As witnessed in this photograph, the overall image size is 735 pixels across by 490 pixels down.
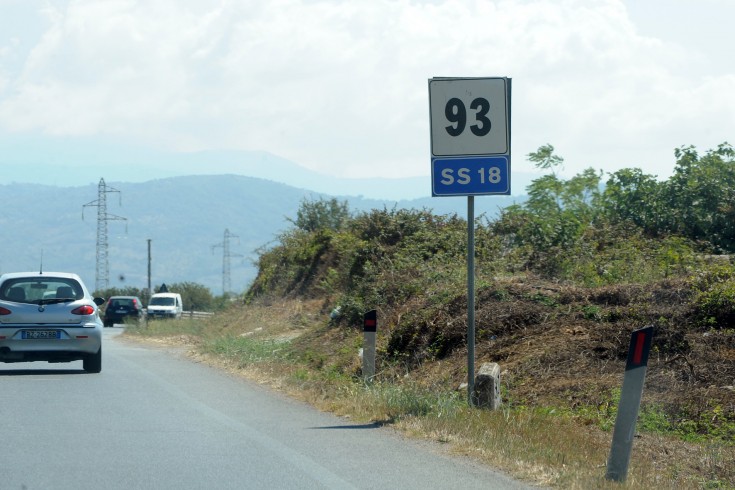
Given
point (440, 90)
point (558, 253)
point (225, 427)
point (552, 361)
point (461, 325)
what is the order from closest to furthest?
point (225, 427), point (440, 90), point (552, 361), point (461, 325), point (558, 253)

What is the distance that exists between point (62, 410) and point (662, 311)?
781cm

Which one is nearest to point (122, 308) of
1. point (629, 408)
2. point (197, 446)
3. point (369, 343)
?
point (369, 343)

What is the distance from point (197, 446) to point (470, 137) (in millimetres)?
4545

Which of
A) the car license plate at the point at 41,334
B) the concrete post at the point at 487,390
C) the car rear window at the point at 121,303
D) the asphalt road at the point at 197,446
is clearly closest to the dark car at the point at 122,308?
the car rear window at the point at 121,303

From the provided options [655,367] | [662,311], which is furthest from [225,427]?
[662,311]

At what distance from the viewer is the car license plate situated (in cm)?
1800

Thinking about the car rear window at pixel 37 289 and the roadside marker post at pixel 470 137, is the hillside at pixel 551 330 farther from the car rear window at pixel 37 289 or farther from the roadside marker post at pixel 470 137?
the car rear window at pixel 37 289

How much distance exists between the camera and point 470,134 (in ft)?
39.4

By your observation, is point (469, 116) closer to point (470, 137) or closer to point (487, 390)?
point (470, 137)

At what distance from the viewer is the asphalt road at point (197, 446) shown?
27.2ft

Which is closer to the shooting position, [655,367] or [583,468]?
[583,468]

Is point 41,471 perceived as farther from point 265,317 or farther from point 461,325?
point 265,317

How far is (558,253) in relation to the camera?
23281 millimetres

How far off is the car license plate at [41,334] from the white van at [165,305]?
41.0 metres
